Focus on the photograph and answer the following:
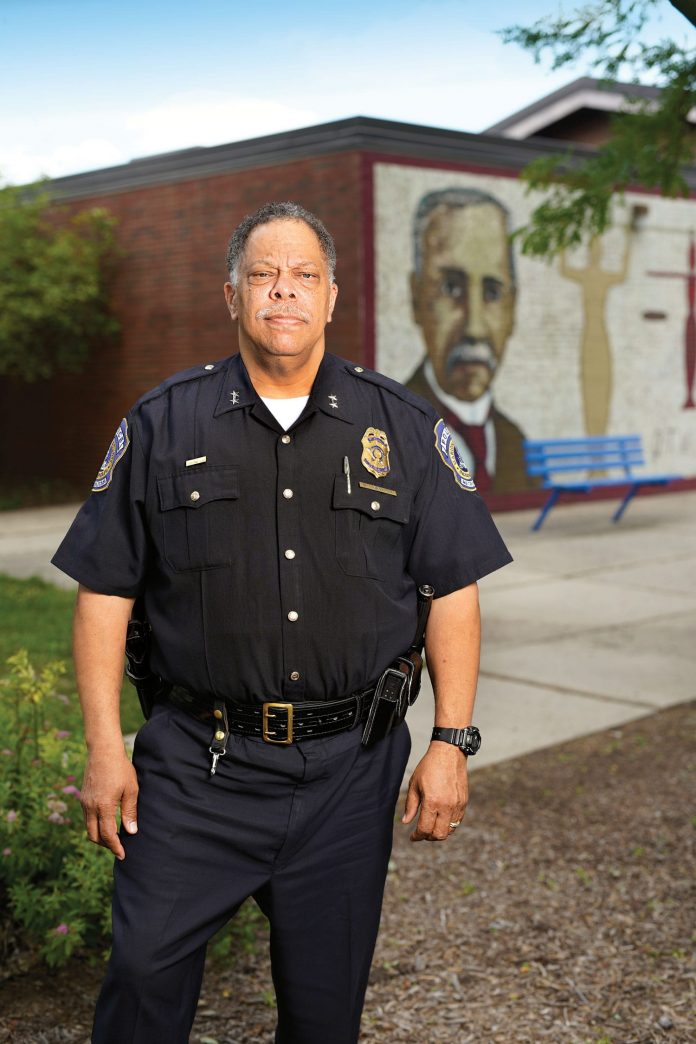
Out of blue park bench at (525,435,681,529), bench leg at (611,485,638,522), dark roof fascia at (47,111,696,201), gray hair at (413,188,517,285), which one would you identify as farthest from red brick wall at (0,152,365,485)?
bench leg at (611,485,638,522)

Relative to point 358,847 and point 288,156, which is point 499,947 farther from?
point 288,156

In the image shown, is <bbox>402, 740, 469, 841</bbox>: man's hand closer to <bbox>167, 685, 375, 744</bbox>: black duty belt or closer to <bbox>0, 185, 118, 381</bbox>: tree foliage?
<bbox>167, 685, 375, 744</bbox>: black duty belt

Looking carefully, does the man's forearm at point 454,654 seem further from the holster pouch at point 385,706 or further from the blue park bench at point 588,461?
the blue park bench at point 588,461

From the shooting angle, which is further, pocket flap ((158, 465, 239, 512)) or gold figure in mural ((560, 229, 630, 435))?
gold figure in mural ((560, 229, 630, 435))

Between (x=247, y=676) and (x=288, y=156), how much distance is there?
11813 millimetres

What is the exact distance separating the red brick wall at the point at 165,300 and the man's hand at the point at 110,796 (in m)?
10.9

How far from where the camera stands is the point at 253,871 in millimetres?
2373

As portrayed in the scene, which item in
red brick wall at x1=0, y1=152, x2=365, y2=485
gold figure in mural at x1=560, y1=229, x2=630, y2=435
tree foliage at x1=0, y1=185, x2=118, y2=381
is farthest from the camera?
tree foliage at x1=0, y1=185, x2=118, y2=381

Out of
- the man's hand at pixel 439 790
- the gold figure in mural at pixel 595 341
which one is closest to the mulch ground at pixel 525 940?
the man's hand at pixel 439 790

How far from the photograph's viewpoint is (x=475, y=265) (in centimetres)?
1401

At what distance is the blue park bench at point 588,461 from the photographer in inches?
533

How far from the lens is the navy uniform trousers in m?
2.28

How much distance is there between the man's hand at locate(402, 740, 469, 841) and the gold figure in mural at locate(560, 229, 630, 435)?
13179 millimetres

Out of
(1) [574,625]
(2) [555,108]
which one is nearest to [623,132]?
(1) [574,625]
